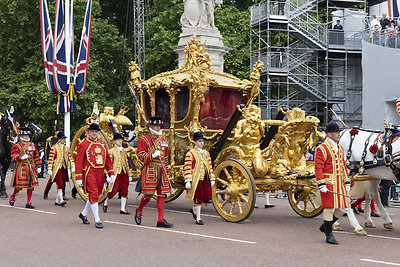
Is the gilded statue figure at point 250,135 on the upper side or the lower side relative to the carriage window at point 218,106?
lower

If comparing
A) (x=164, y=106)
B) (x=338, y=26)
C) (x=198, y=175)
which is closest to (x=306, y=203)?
(x=198, y=175)

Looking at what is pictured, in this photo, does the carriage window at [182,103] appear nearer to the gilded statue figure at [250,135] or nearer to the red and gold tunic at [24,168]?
the gilded statue figure at [250,135]

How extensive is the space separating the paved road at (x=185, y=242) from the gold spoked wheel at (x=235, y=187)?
214 millimetres

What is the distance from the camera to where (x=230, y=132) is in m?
11.2

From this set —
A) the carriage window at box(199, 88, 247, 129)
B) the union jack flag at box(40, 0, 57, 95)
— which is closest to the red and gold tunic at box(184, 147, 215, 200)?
the carriage window at box(199, 88, 247, 129)

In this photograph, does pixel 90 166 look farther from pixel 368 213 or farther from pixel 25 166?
pixel 368 213

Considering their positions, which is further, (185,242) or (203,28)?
(203,28)

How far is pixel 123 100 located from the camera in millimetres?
29297

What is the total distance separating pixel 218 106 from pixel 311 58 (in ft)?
54.8

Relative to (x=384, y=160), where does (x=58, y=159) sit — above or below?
below

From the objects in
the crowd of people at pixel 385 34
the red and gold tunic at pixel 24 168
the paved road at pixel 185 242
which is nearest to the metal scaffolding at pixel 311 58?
the crowd of people at pixel 385 34

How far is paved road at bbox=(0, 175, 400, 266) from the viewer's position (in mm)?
7008

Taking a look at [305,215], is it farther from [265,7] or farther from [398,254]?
[265,7]

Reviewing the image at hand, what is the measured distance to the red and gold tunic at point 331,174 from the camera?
27.2 ft
